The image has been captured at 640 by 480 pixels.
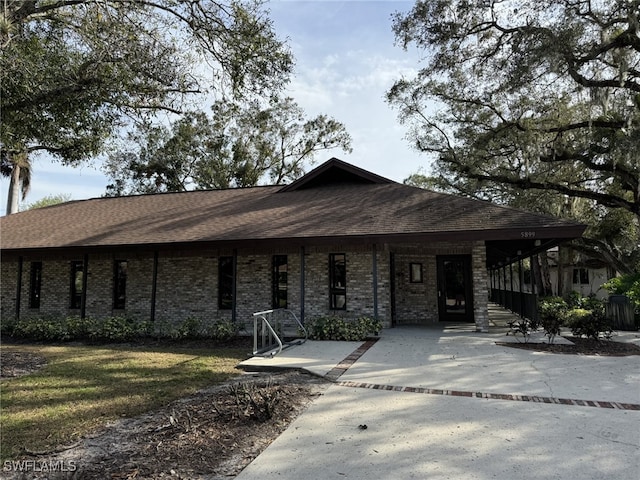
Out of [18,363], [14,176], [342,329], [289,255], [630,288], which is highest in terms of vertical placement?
[14,176]

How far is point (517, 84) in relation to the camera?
1388 centimetres

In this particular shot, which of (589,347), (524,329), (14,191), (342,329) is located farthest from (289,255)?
(14,191)

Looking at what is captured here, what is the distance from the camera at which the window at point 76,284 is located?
1520 centimetres

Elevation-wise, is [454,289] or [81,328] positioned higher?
[454,289]

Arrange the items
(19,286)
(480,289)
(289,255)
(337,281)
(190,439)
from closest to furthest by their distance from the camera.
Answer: (190,439) → (480,289) → (337,281) → (289,255) → (19,286)

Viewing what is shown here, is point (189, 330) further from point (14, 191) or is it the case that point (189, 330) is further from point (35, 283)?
point (14, 191)

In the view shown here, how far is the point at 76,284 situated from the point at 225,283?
6264 millimetres

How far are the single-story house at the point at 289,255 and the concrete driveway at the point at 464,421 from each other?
3899mm

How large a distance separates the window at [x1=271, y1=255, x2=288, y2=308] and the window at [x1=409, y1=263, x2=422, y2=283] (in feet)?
13.7

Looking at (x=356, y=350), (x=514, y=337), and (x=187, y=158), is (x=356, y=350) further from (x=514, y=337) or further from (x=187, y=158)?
(x=187, y=158)

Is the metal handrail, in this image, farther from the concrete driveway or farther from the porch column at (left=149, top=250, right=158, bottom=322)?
the porch column at (left=149, top=250, right=158, bottom=322)

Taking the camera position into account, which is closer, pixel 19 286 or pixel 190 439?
pixel 190 439

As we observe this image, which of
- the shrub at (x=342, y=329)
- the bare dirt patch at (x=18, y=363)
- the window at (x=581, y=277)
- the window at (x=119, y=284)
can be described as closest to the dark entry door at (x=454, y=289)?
the shrub at (x=342, y=329)

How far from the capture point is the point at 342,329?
409 inches
